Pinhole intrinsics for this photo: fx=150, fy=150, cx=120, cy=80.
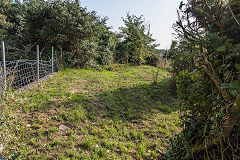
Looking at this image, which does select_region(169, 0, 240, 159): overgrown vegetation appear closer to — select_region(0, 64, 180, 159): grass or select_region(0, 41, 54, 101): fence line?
select_region(0, 64, 180, 159): grass

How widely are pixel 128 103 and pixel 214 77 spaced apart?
10.3ft

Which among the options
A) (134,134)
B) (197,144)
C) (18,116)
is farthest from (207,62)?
(18,116)

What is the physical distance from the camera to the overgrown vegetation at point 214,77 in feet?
3.56

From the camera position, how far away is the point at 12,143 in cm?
214

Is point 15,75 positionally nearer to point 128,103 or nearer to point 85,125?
point 85,125

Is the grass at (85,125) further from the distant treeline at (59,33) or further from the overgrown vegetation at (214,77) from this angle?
the distant treeline at (59,33)

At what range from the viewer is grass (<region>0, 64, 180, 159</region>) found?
2.20 metres

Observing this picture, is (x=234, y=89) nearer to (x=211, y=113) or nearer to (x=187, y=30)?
(x=211, y=113)

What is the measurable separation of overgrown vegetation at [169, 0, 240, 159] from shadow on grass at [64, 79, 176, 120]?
2.12 metres

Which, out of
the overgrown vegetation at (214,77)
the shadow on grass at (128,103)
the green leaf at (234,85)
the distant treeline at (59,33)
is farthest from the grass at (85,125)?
the distant treeline at (59,33)

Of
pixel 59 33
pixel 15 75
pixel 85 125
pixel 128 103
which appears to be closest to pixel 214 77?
pixel 85 125

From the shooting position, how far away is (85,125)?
3.01 meters

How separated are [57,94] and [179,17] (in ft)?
12.7

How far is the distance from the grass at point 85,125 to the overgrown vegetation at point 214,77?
1045mm
